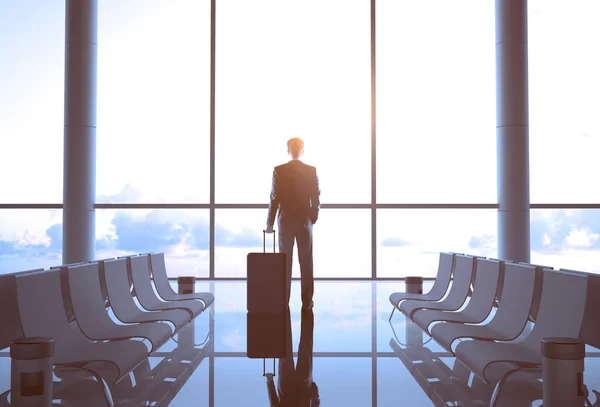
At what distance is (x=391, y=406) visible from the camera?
2.67m

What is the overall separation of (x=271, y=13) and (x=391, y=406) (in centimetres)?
778

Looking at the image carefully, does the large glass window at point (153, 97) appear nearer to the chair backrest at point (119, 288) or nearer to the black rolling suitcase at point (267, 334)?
the black rolling suitcase at point (267, 334)

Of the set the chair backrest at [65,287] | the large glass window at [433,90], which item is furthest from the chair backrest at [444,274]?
the large glass window at [433,90]

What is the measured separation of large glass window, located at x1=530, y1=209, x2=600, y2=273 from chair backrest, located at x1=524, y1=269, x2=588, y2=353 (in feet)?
19.5

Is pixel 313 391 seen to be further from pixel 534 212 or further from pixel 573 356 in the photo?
pixel 534 212

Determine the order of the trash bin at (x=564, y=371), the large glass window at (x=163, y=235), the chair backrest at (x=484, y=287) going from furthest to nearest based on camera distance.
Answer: the large glass window at (x=163, y=235), the chair backrest at (x=484, y=287), the trash bin at (x=564, y=371)

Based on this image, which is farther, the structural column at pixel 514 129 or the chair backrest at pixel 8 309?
the structural column at pixel 514 129

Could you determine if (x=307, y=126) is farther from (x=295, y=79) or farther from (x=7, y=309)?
(x=7, y=309)

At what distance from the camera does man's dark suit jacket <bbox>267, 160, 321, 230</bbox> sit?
548 cm

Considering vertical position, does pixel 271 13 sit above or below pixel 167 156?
above

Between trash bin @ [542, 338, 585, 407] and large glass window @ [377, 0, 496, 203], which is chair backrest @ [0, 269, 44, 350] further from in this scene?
large glass window @ [377, 0, 496, 203]

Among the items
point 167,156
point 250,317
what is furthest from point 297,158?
point 167,156

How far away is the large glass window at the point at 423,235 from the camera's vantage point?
8.69m

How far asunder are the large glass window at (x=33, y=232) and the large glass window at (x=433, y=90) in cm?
547
